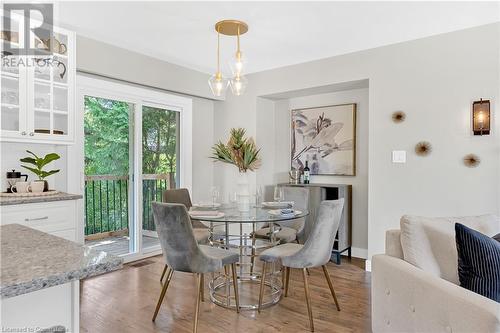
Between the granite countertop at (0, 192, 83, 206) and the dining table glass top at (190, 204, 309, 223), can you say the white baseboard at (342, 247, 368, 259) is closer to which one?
the dining table glass top at (190, 204, 309, 223)

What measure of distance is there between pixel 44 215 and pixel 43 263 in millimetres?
2103

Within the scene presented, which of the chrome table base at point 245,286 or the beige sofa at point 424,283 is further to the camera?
the chrome table base at point 245,286

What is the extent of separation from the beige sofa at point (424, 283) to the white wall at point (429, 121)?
1.36 meters

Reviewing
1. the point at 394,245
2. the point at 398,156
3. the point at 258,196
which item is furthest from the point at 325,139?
the point at 394,245

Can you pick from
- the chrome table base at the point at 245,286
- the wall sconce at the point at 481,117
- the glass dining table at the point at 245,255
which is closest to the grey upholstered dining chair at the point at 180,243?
the glass dining table at the point at 245,255

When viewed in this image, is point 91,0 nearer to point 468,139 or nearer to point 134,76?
point 134,76

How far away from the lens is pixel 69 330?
1124 millimetres

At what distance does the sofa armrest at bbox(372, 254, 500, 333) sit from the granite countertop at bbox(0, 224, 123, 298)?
1280 mm

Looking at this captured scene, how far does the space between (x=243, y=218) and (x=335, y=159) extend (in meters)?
2.27

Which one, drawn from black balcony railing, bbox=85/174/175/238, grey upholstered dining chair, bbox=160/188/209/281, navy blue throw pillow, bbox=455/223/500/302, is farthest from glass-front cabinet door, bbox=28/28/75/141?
navy blue throw pillow, bbox=455/223/500/302

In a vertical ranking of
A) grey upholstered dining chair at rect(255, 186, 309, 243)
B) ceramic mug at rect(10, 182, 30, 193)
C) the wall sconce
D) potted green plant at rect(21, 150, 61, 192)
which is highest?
the wall sconce

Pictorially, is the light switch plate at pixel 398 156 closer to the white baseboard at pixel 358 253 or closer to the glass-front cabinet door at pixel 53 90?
the white baseboard at pixel 358 253

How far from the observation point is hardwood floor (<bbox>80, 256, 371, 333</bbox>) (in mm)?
2465

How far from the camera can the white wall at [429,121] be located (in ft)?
10.4
